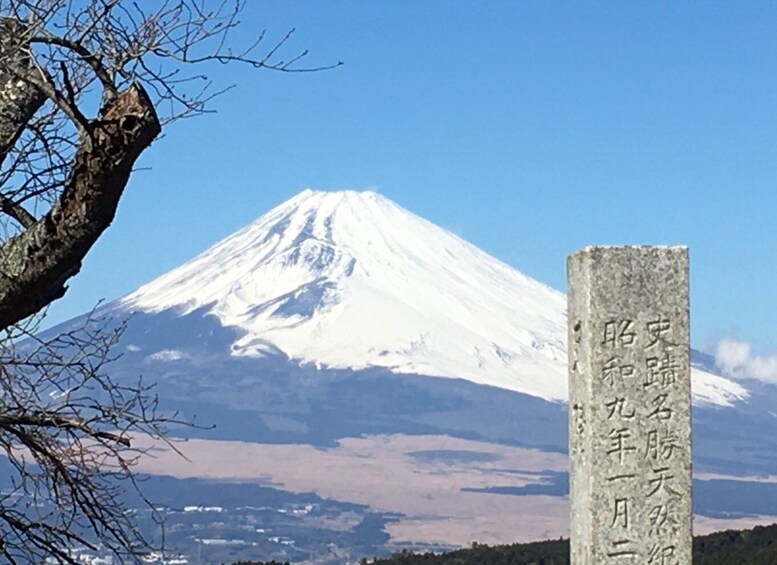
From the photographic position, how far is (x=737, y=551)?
545 inches

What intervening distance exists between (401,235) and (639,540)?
117 m

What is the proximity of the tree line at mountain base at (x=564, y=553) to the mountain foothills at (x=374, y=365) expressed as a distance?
60.1 meters

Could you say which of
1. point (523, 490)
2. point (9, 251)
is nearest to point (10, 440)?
point (9, 251)

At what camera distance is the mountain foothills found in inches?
3526

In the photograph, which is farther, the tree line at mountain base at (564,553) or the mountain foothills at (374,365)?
the mountain foothills at (374,365)

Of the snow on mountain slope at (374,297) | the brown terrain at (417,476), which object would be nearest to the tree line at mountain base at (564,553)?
the brown terrain at (417,476)

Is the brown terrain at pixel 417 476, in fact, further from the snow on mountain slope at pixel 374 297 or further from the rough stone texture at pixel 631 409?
the rough stone texture at pixel 631 409

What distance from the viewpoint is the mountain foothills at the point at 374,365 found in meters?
89.6

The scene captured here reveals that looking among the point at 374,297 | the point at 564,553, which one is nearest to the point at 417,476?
the point at 374,297

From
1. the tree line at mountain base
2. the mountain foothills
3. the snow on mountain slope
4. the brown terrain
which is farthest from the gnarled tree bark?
the snow on mountain slope

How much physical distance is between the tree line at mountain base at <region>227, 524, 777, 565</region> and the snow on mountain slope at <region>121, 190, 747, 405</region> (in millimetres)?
93132

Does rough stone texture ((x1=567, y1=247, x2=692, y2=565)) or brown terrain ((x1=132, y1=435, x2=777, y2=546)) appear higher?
brown terrain ((x1=132, y1=435, x2=777, y2=546))

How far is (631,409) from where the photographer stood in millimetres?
7031

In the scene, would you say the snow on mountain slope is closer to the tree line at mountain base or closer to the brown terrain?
the brown terrain
